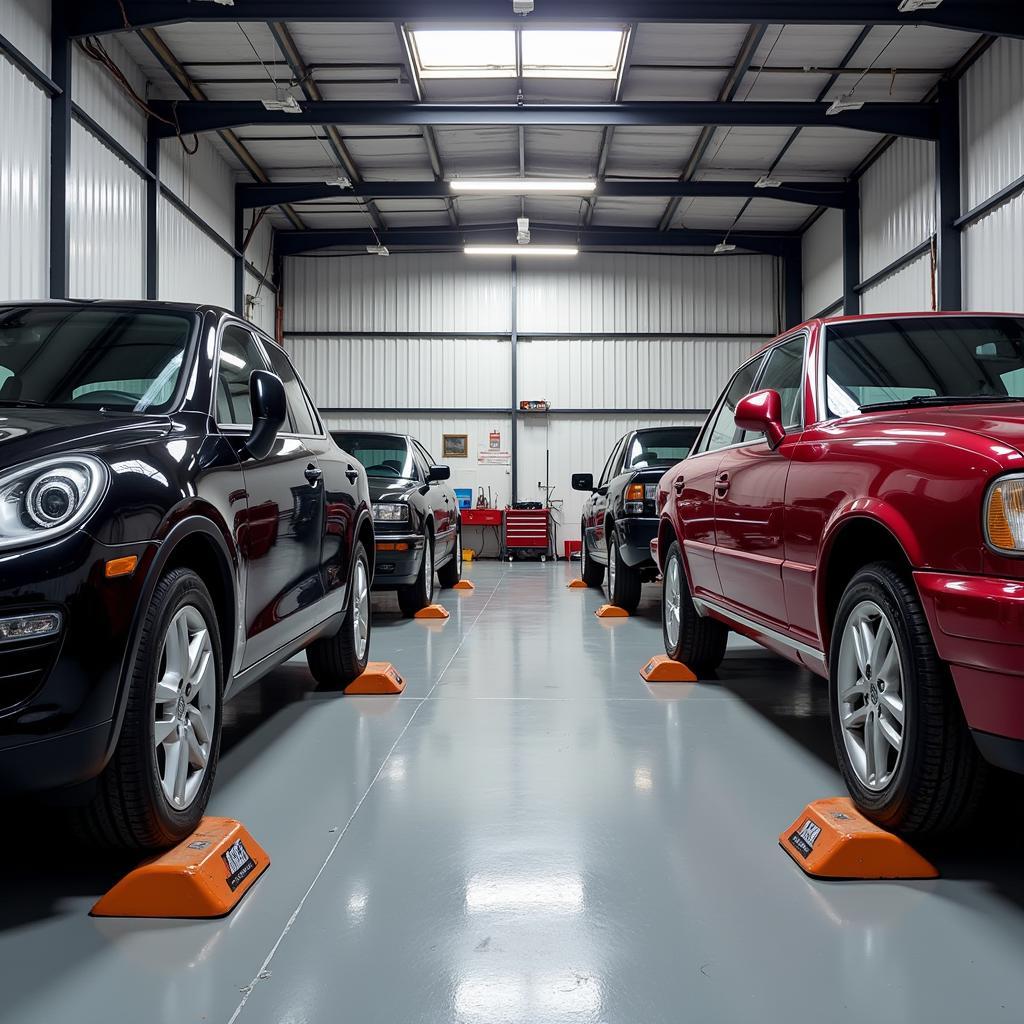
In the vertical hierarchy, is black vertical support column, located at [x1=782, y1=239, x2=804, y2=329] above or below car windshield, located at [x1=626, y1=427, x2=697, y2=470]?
above

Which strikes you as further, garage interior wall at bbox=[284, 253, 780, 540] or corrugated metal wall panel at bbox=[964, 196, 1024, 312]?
garage interior wall at bbox=[284, 253, 780, 540]

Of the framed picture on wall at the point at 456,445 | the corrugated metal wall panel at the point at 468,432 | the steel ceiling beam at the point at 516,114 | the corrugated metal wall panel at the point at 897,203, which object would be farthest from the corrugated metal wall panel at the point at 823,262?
the framed picture on wall at the point at 456,445

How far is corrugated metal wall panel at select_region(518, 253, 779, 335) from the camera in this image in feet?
53.3

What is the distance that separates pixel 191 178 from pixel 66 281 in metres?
4.49

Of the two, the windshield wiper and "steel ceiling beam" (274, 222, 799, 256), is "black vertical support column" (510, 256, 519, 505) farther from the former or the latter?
the windshield wiper

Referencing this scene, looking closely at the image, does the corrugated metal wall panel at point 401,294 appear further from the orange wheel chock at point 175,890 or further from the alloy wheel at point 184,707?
the orange wheel chock at point 175,890

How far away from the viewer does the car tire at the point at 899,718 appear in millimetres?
1938


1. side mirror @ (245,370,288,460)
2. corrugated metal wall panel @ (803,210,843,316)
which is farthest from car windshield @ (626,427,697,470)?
corrugated metal wall panel @ (803,210,843,316)

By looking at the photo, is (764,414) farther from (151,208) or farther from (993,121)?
(151,208)

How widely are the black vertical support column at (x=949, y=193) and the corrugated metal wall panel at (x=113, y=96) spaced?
30.2 feet

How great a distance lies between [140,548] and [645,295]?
15.4 m

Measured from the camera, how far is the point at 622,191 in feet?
43.8

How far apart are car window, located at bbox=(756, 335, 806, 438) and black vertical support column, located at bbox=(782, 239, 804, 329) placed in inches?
518

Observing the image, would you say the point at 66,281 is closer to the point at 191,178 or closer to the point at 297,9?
the point at 297,9
